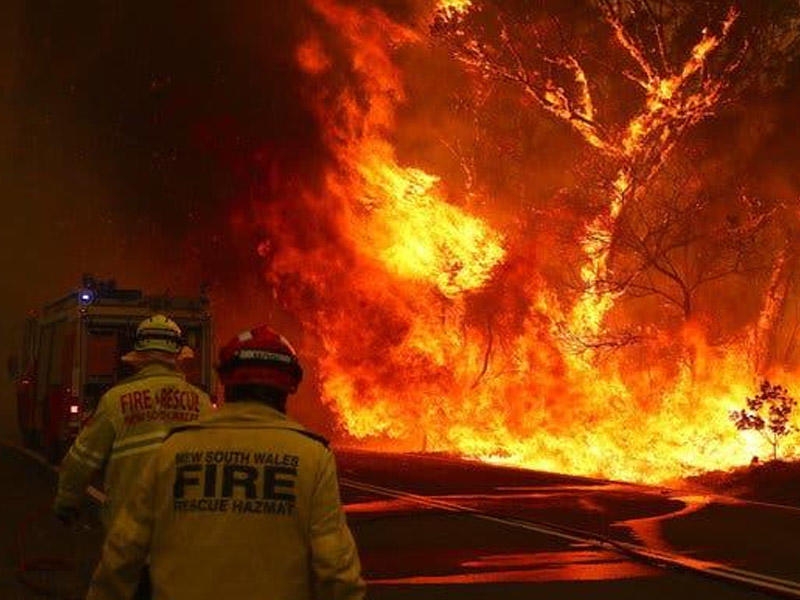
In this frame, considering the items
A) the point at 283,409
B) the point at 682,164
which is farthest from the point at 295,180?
the point at 283,409

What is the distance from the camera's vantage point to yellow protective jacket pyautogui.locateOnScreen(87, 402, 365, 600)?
12.5 feet

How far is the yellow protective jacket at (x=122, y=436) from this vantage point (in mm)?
5801

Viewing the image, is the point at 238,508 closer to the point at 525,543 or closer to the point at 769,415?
the point at 525,543

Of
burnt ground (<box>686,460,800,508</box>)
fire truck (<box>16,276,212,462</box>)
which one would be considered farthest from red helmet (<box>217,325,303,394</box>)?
fire truck (<box>16,276,212,462</box>)

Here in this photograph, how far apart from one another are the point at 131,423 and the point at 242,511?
2.31 meters

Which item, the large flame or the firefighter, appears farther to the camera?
the large flame

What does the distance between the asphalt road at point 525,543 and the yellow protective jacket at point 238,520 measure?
4.75 m

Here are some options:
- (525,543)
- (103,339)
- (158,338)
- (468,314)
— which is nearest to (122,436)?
(158,338)

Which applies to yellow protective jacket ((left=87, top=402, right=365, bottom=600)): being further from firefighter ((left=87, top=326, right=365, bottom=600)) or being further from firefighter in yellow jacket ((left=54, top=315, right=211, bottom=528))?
firefighter in yellow jacket ((left=54, top=315, right=211, bottom=528))

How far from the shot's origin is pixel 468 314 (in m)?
29.1

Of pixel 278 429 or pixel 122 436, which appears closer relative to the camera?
pixel 278 429

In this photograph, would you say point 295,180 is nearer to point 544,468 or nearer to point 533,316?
point 533,316

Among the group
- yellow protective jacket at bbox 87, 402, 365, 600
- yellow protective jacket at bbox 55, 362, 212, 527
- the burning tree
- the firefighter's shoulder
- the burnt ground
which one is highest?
the burning tree

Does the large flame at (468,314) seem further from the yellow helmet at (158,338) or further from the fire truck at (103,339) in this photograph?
the yellow helmet at (158,338)
